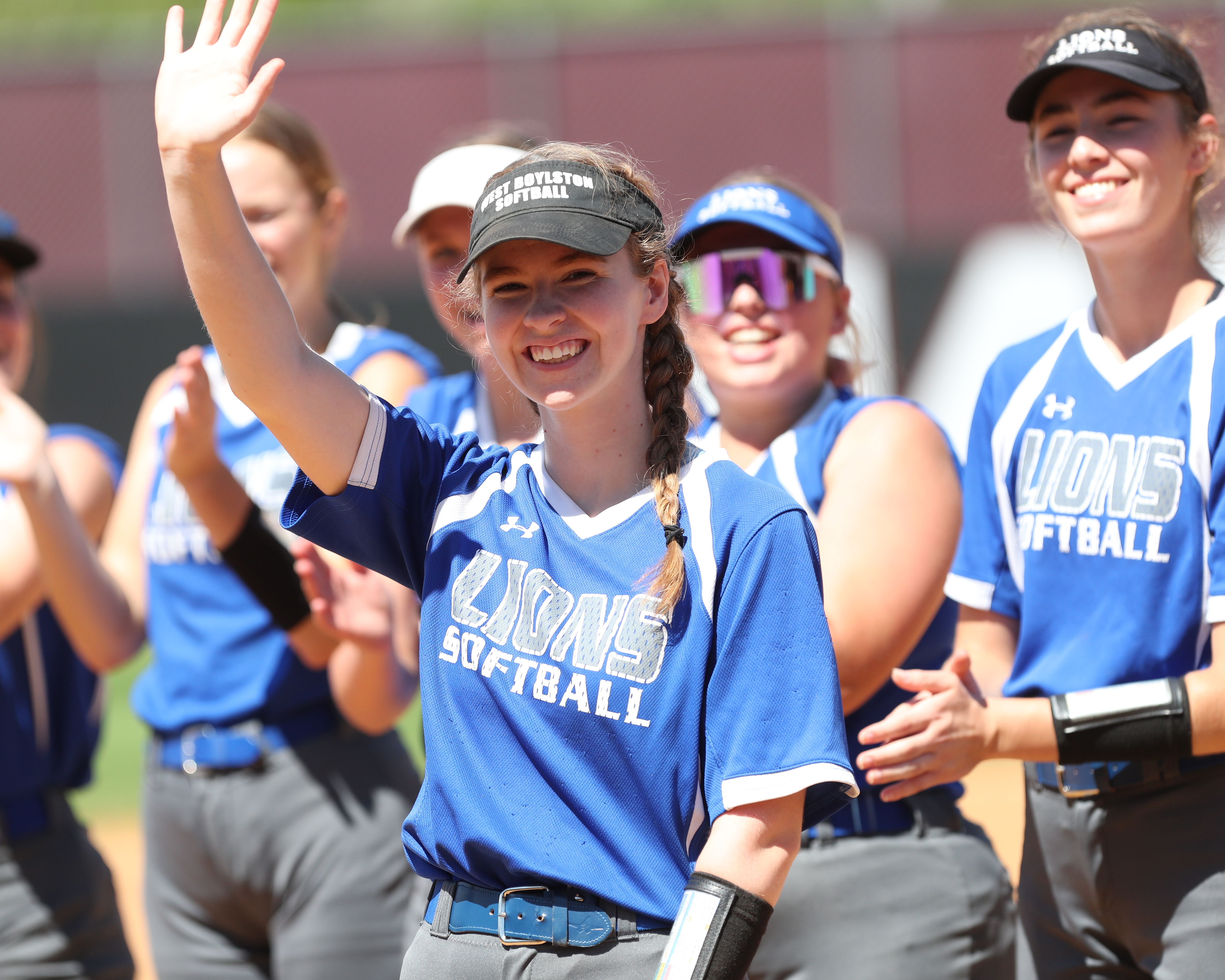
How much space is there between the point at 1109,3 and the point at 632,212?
8527 millimetres

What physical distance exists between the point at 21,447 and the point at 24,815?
2.85 feet

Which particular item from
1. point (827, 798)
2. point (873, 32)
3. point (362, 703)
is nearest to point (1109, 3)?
point (873, 32)

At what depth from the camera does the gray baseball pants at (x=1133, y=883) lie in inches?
94.7

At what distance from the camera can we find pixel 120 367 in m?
11.0

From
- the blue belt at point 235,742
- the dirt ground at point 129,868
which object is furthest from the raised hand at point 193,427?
the dirt ground at point 129,868

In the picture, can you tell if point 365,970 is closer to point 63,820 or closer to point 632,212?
point 63,820

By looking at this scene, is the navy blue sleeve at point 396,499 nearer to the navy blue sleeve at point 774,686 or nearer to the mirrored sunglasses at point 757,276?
the navy blue sleeve at point 774,686

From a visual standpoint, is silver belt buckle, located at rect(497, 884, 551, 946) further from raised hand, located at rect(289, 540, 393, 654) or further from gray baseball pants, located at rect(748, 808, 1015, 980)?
raised hand, located at rect(289, 540, 393, 654)

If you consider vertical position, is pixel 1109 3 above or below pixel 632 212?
above

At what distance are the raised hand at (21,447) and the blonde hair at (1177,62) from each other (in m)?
2.30

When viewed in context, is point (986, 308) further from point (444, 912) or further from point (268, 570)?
point (444, 912)

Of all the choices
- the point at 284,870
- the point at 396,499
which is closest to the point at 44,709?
the point at 284,870

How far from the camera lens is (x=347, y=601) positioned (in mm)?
2982

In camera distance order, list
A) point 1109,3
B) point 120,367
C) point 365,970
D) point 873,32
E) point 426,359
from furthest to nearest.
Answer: point 873,32 → point 120,367 → point 1109,3 → point 426,359 → point 365,970
